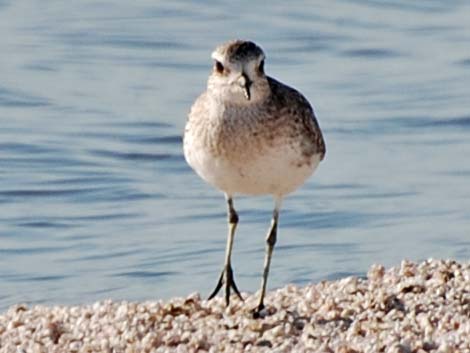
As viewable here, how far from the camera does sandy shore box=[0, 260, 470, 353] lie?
758cm

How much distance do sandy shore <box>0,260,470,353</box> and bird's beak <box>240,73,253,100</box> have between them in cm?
110

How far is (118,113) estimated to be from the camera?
46.8ft

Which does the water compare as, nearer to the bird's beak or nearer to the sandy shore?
the sandy shore

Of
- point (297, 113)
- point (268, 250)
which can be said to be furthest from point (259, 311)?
point (297, 113)

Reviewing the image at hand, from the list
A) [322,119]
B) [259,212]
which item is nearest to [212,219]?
[259,212]

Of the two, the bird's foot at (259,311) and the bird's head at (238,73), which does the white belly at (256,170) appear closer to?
the bird's head at (238,73)

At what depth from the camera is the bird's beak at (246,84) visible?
8.16 meters

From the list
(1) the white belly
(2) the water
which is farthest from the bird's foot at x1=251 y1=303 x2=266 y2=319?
(2) the water

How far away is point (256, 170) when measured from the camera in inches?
324

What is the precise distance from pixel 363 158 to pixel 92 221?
252 cm

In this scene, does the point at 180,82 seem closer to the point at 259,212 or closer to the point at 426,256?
the point at 259,212

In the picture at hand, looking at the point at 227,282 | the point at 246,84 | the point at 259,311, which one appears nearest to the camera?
the point at 246,84

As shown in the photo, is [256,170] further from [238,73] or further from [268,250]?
[268,250]

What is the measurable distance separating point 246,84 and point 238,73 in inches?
3.5
